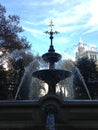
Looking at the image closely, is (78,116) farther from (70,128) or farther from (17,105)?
(17,105)

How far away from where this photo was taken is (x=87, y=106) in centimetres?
1376

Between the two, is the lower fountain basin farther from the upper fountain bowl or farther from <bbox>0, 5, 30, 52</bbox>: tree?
<bbox>0, 5, 30, 52</bbox>: tree

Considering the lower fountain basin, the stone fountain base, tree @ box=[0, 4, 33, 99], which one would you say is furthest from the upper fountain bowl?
tree @ box=[0, 4, 33, 99]

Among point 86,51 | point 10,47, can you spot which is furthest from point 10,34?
point 86,51

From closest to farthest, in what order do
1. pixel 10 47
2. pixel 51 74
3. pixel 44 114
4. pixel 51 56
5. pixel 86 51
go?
pixel 44 114
pixel 51 74
pixel 51 56
pixel 10 47
pixel 86 51

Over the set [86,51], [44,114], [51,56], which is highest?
[86,51]

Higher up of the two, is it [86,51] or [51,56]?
[86,51]

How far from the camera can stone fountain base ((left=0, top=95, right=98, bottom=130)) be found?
13672 mm

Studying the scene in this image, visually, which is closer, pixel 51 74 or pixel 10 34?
pixel 51 74

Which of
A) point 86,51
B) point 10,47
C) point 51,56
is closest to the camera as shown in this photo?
point 51,56

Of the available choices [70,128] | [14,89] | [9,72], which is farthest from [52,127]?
[9,72]

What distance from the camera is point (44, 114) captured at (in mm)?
13977

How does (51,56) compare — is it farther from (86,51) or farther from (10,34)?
(86,51)

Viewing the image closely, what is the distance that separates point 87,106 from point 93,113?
1.09ft
